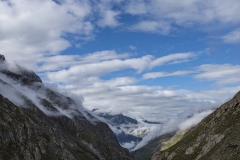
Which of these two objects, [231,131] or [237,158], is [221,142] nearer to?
[231,131]

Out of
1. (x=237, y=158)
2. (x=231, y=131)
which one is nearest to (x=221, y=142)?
(x=231, y=131)

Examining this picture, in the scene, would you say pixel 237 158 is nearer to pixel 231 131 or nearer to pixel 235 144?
pixel 235 144

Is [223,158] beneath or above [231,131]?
beneath

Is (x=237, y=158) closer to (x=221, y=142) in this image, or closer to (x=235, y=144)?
(x=235, y=144)

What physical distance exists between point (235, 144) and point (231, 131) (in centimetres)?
Result: 1859

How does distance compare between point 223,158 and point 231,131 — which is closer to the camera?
point 223,158

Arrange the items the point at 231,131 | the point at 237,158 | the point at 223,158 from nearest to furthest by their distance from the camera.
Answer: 1. the point at 237,158
2. the point at 223,158
3. the point at 231,131

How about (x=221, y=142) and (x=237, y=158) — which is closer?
(x=237, y=158)

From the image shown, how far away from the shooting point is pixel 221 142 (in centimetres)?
19950

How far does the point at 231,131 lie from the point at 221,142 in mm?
9844

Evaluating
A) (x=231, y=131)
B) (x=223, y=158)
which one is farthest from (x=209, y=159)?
(x=231, y=131)

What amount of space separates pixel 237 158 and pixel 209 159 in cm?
2631

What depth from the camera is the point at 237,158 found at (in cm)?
16625

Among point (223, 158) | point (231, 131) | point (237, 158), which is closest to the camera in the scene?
point (237, 158)
